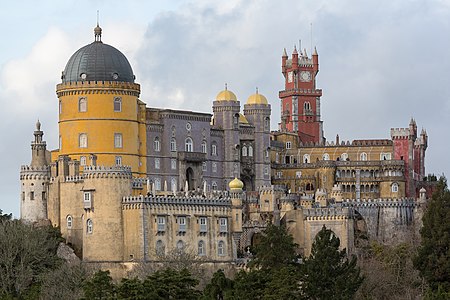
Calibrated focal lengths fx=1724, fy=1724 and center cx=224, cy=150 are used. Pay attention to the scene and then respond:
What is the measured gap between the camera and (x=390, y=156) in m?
172

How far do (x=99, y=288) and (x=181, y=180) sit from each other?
3345 centimetres

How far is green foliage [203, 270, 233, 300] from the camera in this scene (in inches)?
4729

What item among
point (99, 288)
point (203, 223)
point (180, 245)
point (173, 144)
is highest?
point (173, 144)

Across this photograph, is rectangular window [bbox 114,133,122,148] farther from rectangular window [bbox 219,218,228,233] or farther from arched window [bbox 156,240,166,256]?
arched window [bbox 156,240,166,256]

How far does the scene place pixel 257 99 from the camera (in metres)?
164

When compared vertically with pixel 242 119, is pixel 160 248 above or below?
below

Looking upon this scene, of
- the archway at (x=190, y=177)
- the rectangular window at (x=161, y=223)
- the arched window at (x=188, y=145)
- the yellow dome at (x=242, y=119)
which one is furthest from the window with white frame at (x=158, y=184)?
the yellow dome at (x=242, y=119)

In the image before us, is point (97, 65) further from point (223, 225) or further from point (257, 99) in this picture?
point (257, 99)

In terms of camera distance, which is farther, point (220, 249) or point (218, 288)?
point (220, 249)

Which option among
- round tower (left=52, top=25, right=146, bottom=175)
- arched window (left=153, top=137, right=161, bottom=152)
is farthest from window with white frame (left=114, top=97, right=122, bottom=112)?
arched window (left=153, top=137, right=161, bottom=152)

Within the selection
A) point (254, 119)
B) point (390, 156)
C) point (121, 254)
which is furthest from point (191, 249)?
point (390, 156)

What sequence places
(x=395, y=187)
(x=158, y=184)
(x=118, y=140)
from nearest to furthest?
(x=118, y=140) → (x=158, y=184) → (x=395, y=187)

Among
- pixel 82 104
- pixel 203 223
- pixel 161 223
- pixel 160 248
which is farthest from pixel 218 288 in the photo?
pixel 82 104

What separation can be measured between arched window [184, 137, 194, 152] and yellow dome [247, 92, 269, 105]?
12.6 meters
